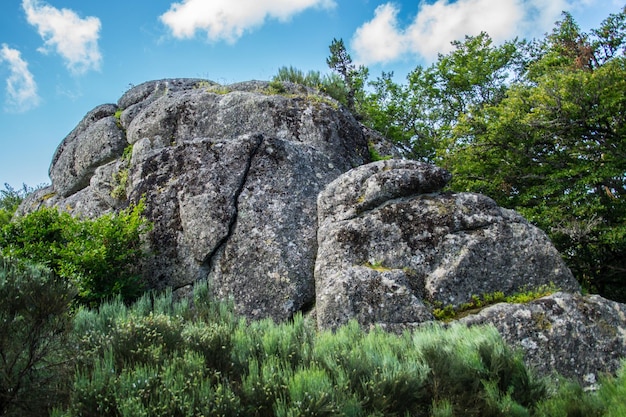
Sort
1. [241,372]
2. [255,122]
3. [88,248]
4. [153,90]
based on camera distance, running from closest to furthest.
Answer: [241,372] → [88,248] → [255,122] → [153,90]

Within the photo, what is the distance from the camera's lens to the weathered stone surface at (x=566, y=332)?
255 inches

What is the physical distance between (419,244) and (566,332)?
263 centimetres

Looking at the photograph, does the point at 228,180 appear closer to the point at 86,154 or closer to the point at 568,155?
the point at 86,154

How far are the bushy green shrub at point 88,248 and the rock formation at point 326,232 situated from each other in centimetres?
53

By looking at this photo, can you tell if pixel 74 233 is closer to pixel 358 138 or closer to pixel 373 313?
pixel 373 313

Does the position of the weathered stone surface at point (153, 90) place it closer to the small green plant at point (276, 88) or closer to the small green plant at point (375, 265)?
the small green plant at point (276, 88)

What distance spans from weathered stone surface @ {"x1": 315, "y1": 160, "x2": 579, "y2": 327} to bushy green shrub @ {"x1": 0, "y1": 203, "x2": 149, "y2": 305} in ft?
12.6

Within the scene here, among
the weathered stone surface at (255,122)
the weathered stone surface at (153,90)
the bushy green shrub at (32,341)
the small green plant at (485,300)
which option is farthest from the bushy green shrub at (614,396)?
the weathered stone surface at (153,90)

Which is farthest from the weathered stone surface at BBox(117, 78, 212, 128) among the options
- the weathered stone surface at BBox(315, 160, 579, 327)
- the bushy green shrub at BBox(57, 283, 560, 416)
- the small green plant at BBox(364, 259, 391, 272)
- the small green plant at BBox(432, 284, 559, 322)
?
the small green plant at BBox(432, 284, 559, 322)

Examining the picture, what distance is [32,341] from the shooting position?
461cm

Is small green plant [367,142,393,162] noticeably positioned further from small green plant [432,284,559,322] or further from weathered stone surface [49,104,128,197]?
weathered stone surface [49,104,128,197]

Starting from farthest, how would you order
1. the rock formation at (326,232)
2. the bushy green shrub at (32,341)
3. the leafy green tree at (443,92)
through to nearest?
the leafy green tree at (443,92) < the rock formation at (326,232) < the bushy green shrub at (32,341)

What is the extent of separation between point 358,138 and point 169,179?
5.62 m

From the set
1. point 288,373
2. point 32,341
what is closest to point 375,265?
point 288,373
